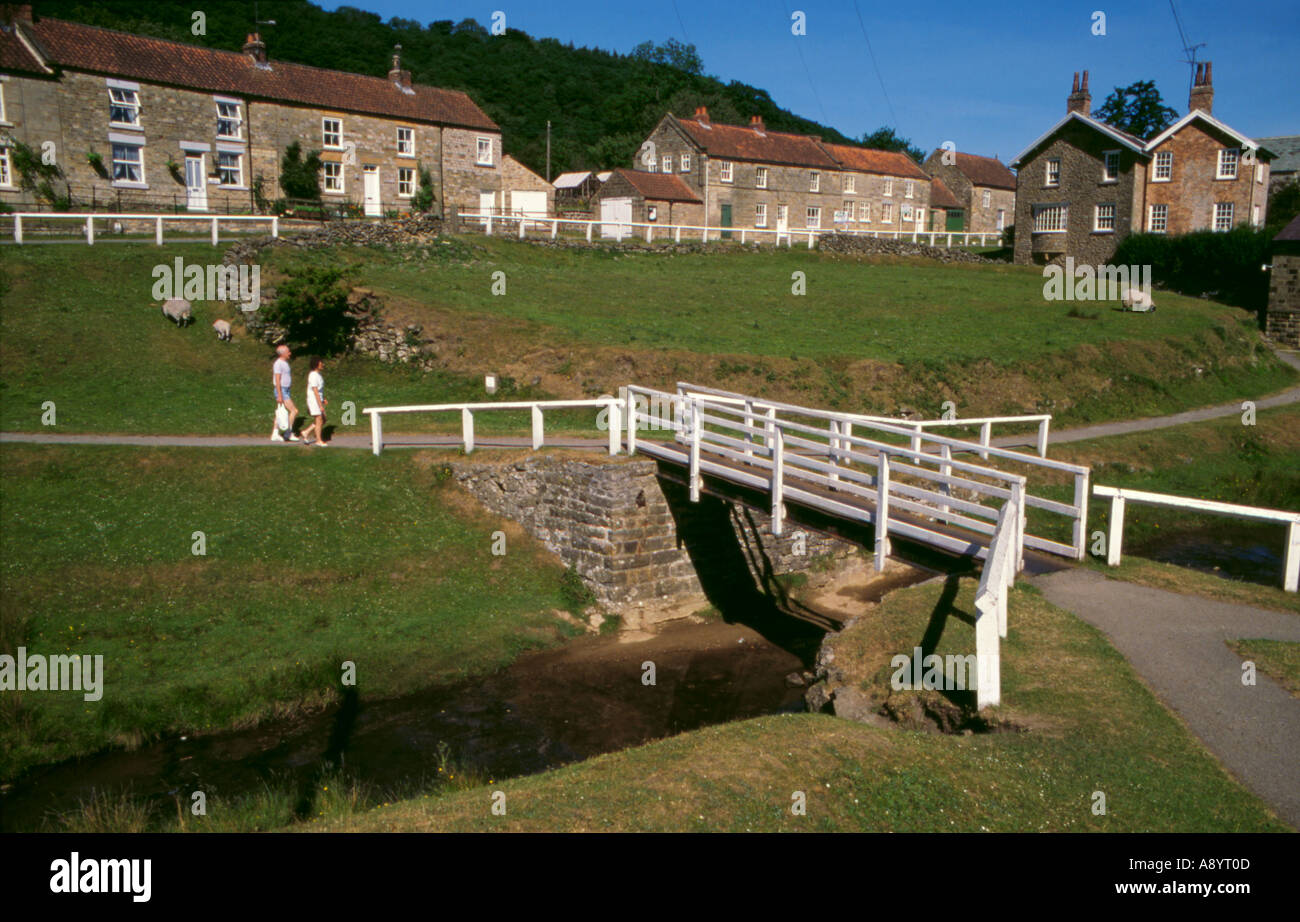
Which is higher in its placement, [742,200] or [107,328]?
[742,200]

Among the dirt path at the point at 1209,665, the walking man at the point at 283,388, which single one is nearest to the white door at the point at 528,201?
the walking man at the point at 283,388

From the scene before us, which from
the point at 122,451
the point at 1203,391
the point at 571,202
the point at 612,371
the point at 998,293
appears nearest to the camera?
the point at 122,451

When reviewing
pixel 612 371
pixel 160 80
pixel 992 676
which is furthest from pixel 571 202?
pixel 992 676

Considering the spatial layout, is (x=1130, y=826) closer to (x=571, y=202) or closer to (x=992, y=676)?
(x=992, y=676)

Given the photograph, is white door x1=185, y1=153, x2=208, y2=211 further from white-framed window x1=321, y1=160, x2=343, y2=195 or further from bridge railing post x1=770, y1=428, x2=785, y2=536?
bridge railing post x1=770, y1=428, x2=785, y2=536

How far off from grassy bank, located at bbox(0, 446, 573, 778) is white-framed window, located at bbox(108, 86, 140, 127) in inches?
1037

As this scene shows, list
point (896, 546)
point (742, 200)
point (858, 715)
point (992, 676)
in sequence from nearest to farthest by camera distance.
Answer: point (992, 676) → point (858, 715) → point (896, 546) → point (742, 200)

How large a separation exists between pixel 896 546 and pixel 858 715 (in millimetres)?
3405

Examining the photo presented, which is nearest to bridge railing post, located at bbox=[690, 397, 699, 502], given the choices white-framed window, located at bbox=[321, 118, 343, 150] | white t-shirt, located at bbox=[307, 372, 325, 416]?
white t-shirt, located at bbox=[307, 372, 325, 416]

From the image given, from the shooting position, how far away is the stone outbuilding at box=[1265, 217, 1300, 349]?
3684cm

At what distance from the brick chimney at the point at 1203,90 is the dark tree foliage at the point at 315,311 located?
138ft

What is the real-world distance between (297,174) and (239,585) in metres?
32.3

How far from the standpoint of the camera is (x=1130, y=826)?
21.8ft

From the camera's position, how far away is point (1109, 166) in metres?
48.1
